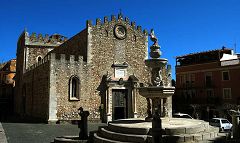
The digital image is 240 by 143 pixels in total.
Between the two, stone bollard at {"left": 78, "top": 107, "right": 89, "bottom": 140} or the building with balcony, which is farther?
the building with balcony

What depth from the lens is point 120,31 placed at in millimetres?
25312

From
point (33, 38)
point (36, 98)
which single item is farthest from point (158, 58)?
point (33, 38)

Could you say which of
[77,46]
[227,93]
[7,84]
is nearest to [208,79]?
[227,93]

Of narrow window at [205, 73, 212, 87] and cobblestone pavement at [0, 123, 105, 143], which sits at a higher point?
narrow window at [205, 73, 212, 87]

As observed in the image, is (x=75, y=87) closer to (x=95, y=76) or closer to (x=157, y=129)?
(x=95, y=76)

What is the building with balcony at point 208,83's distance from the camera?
32.5 metres

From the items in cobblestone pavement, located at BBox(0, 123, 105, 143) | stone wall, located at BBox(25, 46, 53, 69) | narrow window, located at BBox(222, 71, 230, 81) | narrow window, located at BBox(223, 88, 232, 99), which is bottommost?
cobblestone pavement, located at BBox(0, 123, 105, 143)

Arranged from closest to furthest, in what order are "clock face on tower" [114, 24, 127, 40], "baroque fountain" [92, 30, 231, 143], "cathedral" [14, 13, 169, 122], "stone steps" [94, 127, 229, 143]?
"baroque fountain" [92, 30, 231, 143] → "stone steps" [94, 127, 229, 143] → "cathedral" [14, 13, 169, 122] → "clock face on tower" [114, 24, 127, 40]

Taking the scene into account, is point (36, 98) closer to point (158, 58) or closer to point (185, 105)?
point (158, 58)

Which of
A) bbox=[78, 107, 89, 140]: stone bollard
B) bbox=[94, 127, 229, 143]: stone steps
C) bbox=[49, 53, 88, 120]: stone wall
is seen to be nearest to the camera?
bbox=[94, 127, 229, 143]: stone steps

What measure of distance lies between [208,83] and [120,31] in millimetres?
16556

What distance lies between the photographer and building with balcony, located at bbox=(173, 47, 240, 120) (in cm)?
3247

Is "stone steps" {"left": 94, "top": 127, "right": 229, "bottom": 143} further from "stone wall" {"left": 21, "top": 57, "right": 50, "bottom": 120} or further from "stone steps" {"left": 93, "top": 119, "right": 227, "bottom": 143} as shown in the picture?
"stone wall" {"left": 21, "top": 57, "right": 50, "bottom": 120}

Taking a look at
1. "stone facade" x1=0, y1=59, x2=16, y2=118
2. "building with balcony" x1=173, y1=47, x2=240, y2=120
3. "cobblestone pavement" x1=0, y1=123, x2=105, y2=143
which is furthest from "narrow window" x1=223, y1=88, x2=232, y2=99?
"stone facade" x1=0, y1=59, x2=16, y2=118
